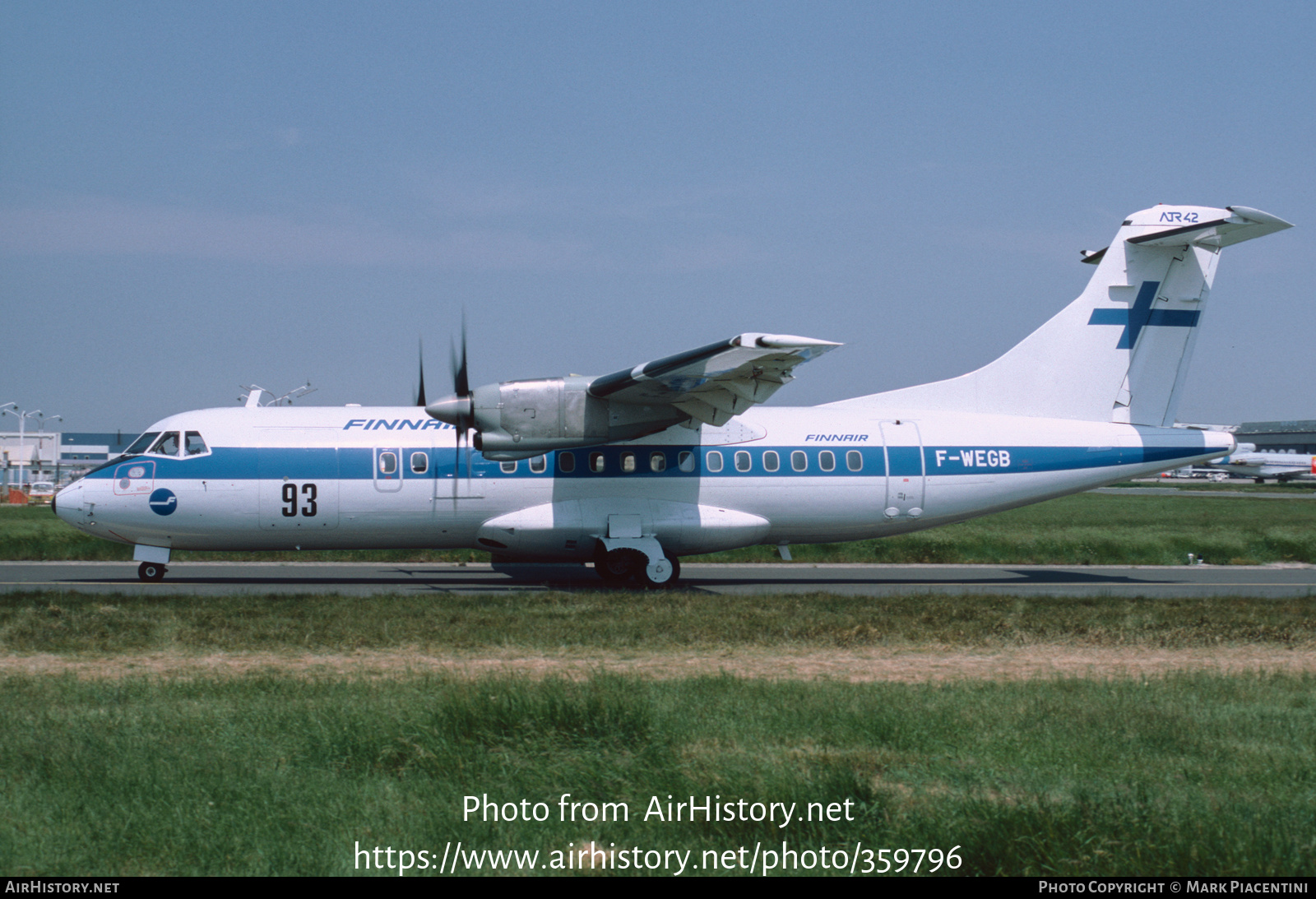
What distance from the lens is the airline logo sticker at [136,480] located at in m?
18.0

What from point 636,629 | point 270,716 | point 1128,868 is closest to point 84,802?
point 270,716

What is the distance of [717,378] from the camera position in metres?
16.8

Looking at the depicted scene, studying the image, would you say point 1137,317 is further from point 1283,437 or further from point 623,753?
point 1283,437

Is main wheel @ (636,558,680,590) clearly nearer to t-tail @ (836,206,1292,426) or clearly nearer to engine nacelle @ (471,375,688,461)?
engine nacelle @ (471,375,688,461)

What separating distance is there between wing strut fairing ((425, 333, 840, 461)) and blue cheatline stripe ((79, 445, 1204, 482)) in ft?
3.29

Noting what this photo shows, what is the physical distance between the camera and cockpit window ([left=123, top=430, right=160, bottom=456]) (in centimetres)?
1836

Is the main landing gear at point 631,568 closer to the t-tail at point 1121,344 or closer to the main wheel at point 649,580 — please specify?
the main wheel at point 649,580

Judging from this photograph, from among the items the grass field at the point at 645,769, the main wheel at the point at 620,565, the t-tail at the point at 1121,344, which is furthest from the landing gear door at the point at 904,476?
the grass field at the point at 645,769

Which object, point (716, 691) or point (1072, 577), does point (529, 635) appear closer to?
point (716, 691)

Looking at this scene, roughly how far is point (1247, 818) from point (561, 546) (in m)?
14.1

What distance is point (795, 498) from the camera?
1928 cm

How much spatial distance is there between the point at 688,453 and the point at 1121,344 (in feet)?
29.7

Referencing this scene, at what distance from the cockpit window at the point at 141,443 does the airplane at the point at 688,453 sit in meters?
0.05

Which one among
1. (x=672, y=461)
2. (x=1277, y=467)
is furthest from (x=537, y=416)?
(x=1277, y=467)
